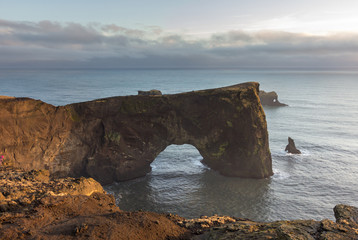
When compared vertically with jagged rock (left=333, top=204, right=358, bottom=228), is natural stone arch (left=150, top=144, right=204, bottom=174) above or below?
below

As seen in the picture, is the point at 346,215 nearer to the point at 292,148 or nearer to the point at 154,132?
the point at 154,132

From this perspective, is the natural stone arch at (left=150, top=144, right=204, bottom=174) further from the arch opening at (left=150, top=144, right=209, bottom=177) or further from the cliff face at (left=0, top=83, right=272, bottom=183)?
the cliff face at (left=0, top=83, right=272, bottom=183)

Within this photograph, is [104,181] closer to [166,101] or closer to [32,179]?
[166,101]

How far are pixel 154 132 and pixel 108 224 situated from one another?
28515mm

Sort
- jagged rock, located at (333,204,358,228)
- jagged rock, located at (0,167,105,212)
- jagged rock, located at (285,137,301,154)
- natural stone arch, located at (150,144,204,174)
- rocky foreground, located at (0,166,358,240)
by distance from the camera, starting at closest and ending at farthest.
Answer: rocky foreground, located at (0,166,358,240) < jagged rock, located at (333,204,358,228) < jagged rock, located at (0,167,105,212) < natural stone arch, located at (150,144,204,174) < jagged rock, located at (285,137,301,154)

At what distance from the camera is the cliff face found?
36719 mm

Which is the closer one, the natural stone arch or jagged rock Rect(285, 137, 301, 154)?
the natural stone arch

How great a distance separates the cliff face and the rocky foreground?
2236cm

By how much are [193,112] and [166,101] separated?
465 cm

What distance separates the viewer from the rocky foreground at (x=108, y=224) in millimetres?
10469

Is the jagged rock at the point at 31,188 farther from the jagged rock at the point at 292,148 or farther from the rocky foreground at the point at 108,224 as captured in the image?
the jagged rock at the point at 292,148

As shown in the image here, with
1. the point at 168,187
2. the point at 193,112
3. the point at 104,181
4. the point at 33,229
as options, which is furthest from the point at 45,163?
the point at 33,229

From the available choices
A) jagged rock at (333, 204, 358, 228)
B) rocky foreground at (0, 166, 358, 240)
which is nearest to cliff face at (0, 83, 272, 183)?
rocky foreground at (0, 166, 358, 240)

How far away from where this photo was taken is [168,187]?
122ft
